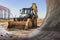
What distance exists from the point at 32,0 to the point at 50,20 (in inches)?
41.5

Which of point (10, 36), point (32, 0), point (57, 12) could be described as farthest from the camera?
point (32, 0)

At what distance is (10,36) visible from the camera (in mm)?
4285

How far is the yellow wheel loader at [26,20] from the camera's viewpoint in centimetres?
516

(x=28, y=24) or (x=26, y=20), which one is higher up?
(x=26, y=20)

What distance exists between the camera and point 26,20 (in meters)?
5.36

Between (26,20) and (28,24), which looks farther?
(26,20)

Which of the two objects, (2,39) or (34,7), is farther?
(34,7)

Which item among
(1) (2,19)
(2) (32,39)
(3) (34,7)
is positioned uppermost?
(3) (34,7)

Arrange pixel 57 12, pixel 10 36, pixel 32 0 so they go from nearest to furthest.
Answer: pixel 57 12 < pixel 10 36 < pixel 32 0

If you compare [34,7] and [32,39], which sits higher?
[34,7]

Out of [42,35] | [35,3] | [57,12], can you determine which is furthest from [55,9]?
[35,3]

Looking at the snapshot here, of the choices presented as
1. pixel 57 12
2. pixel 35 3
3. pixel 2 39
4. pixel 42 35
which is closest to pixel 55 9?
pixel 57 12

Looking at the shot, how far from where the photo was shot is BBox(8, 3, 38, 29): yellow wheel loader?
516 centimetres

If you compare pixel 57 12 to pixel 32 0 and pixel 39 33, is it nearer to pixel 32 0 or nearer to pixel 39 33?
pixel 39 33
